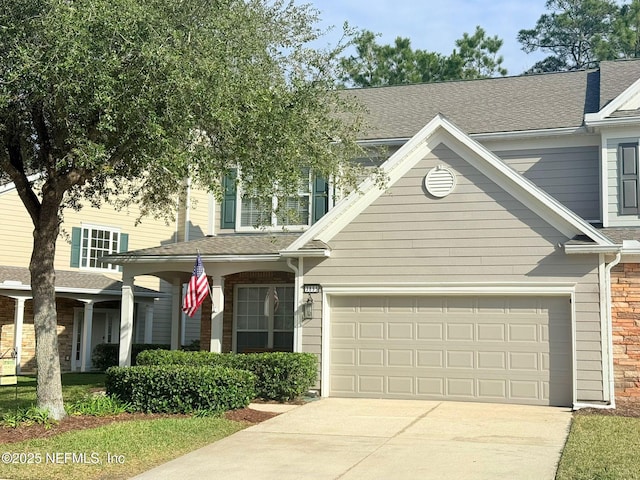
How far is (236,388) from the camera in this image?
41.8 feet

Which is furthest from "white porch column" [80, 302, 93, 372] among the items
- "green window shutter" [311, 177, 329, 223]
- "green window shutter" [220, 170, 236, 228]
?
"green window shutter" [311, 177, 329, 223]

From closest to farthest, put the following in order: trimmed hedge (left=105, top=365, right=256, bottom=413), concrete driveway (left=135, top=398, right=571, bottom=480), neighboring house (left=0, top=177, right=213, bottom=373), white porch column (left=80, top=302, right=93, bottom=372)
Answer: concrete driveway (left=135, top=398, right=571, bottom=480) → trimmed hedge (left=105, top=365, right=256, bottom=413) → neighboring house (left=0, top=177, right=213, bottom=373) → white porch column (left=80, top=302, right=93, bottom=372)

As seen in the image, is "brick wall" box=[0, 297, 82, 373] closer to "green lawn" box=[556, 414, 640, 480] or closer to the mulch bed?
the mulch bed

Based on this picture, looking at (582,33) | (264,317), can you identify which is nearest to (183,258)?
(264,317)

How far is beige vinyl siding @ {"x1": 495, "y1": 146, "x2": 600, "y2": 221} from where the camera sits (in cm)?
1667

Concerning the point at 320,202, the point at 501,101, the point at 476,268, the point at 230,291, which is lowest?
the point at 230,291

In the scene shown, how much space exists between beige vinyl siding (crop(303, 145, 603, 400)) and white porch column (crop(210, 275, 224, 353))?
217cm

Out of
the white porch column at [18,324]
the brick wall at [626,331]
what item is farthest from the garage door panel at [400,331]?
the white porch column at [18,324]

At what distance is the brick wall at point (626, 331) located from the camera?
1357 cm

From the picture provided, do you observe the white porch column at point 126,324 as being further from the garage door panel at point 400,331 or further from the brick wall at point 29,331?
the brick wall at point 29,331

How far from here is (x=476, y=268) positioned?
14.4 metres

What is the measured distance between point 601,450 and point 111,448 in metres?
5.95

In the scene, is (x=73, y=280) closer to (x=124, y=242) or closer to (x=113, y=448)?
(x=124, y=242)

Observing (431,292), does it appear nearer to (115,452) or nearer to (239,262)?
(239,262)
